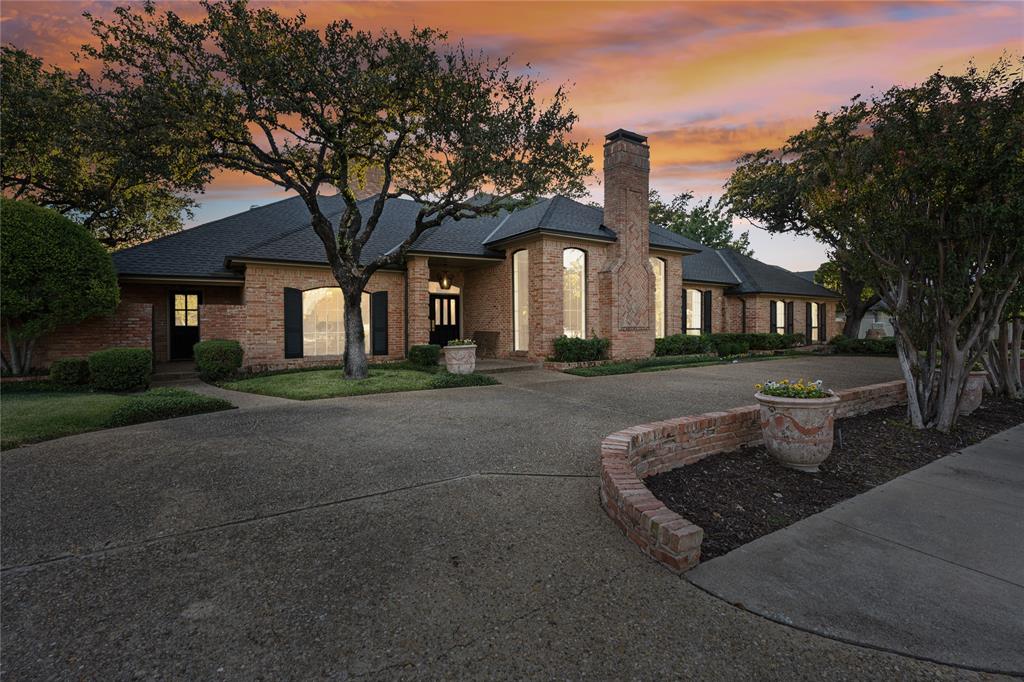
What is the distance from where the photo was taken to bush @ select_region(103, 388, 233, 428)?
633cm

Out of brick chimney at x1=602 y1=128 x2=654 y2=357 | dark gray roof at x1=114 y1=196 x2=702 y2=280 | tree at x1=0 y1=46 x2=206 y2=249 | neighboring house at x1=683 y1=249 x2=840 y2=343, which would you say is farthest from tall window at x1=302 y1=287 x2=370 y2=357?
neighboring house at x1=683 y1=249 x2=840 y2=343

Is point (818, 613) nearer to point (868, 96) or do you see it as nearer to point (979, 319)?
point (979, 319)

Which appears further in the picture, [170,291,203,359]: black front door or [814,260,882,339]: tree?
[814,260,882,339]: tree

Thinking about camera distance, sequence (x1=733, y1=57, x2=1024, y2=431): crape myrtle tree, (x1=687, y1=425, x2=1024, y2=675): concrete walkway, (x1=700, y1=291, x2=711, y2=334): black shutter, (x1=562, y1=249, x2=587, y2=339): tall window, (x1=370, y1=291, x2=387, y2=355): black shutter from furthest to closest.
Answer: (x1=700, y1=291, x2=711, y2=334): black shutter
(x1=562, y1=249, x2=587, y2=339): tall window
(x1=370, y1=291, x2=387, y2=355): black shutter
(x1=733, y1=57, x2=1024, y2=431): crape myrtle tree
(x1=687, y1=425, x2=1024, y2=675): concrete walkway

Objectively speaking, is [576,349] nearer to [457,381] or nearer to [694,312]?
[457,381]

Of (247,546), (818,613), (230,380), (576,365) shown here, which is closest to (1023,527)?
(818,613)

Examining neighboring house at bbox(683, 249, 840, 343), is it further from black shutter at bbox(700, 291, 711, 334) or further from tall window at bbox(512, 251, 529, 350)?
tall window at bbox(512, 251, 529, 350)

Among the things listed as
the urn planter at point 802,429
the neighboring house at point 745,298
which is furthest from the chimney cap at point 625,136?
the urn planter at point 802,429

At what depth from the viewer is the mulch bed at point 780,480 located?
3.28 m

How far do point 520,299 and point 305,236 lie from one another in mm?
7180

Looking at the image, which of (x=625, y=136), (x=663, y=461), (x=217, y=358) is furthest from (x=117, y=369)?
(x=625, y=136)

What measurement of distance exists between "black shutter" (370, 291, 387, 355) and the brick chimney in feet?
23.7

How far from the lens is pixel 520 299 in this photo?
14688 mm

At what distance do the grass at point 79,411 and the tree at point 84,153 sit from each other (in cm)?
519
